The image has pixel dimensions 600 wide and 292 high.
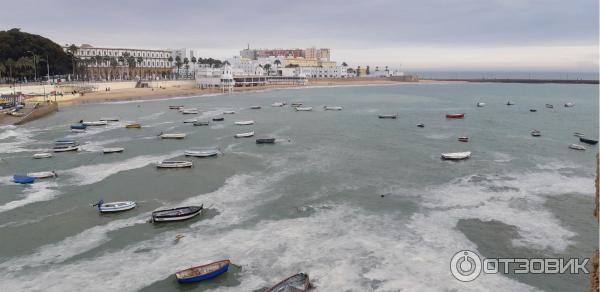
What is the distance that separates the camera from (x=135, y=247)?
101 feet

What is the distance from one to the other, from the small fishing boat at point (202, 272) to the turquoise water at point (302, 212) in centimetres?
48

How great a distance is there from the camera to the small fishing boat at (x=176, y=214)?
34.7 metres

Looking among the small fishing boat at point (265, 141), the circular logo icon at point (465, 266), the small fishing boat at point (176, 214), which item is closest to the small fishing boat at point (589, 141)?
the small fishing boat at point (265, 141)

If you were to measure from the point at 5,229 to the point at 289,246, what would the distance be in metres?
20.9

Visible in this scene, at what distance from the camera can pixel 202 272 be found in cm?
2648

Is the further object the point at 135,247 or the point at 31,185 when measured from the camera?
the point at 31,185

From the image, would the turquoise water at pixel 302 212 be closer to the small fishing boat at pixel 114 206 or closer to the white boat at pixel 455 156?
the small fishing boat at pixel 114 206

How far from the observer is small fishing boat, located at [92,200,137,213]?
1451 inches

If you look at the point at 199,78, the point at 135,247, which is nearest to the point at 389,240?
the point at 135,247

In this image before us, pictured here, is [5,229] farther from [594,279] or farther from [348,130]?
[348,130]

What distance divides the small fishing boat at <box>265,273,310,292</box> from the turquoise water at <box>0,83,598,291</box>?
131 cm

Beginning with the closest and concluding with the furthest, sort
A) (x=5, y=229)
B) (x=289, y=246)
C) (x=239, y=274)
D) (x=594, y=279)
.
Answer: (x=594, y=279)
(x=239, y=274)
(x=289, y=246)
(x=5, y=229)

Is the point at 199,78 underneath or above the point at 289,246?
above

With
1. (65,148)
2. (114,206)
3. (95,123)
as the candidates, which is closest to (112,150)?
(65,148)
